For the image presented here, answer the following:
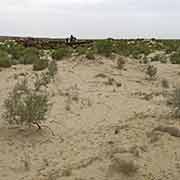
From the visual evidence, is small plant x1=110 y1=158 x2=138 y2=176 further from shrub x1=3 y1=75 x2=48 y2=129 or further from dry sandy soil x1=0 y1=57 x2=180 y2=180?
shrub x1=3 y1=75 x2=48 y2=129

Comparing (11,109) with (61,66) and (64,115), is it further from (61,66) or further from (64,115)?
(61,66)

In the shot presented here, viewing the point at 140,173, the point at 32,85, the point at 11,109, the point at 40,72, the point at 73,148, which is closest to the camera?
the point at 140,173

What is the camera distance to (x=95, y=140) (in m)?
10.3

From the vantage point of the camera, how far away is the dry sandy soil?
8375 mm

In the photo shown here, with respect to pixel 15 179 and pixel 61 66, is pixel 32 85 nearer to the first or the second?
pixel 61 66

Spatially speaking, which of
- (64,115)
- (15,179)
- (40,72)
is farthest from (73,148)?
(40,72)

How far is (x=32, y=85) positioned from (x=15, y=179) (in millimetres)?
8760

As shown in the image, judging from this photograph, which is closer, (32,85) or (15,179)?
(15,179)

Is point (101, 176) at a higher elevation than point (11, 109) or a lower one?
lower

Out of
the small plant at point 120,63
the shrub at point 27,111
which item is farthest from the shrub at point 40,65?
the shrub at point 27,111

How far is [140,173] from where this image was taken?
26.6 feet

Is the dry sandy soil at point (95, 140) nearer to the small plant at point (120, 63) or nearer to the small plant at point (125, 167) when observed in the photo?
the small plant at point (125, 167)

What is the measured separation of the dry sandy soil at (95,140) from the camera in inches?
330

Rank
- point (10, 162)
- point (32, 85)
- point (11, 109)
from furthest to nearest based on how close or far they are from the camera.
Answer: point (32, 85), point (11, 109), point (10, 162)
